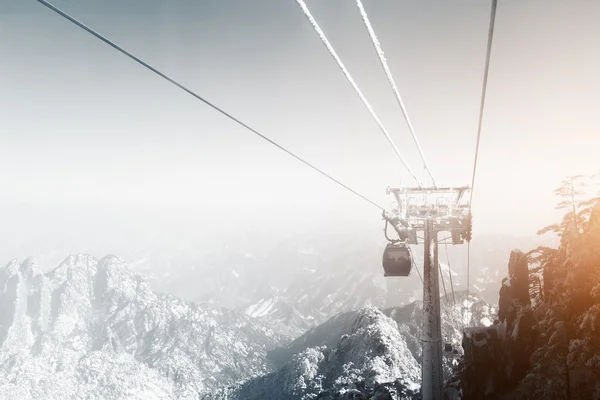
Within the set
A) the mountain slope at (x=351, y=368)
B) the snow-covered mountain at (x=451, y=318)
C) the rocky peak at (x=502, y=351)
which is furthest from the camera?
the snow-covered mountain at (x=451, y=318)

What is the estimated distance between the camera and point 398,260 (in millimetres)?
16625

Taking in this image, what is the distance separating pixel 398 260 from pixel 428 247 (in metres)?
1.91

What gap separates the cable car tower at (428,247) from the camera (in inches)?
643

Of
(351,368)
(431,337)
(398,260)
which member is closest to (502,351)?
(431,337)

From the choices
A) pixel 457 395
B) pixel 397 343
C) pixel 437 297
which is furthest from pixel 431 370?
pixel 397 343

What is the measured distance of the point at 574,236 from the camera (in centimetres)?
2767

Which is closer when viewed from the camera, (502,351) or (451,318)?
(502,351)

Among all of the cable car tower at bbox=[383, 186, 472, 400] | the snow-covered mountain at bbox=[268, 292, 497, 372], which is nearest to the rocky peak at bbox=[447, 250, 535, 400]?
the cable car tower at bbox=[383, 186, 472, 400]

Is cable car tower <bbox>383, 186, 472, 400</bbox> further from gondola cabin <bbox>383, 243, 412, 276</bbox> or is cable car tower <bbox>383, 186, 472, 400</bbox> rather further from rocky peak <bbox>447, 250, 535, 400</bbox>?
rocky peak <bbox>447, 250, 535, 400</bbox>

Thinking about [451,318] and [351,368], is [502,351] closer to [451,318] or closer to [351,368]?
[351,368]

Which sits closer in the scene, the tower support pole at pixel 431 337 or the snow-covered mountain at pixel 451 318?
the tower support pole at pixel 431 337

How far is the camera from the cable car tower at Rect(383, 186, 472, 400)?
16.3m

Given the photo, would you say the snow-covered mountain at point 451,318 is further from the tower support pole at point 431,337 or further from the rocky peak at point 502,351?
the tower support pole at point 431,337

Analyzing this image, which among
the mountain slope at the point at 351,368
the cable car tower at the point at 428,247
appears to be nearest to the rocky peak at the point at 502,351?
the cable car tower at the point at 428,247
